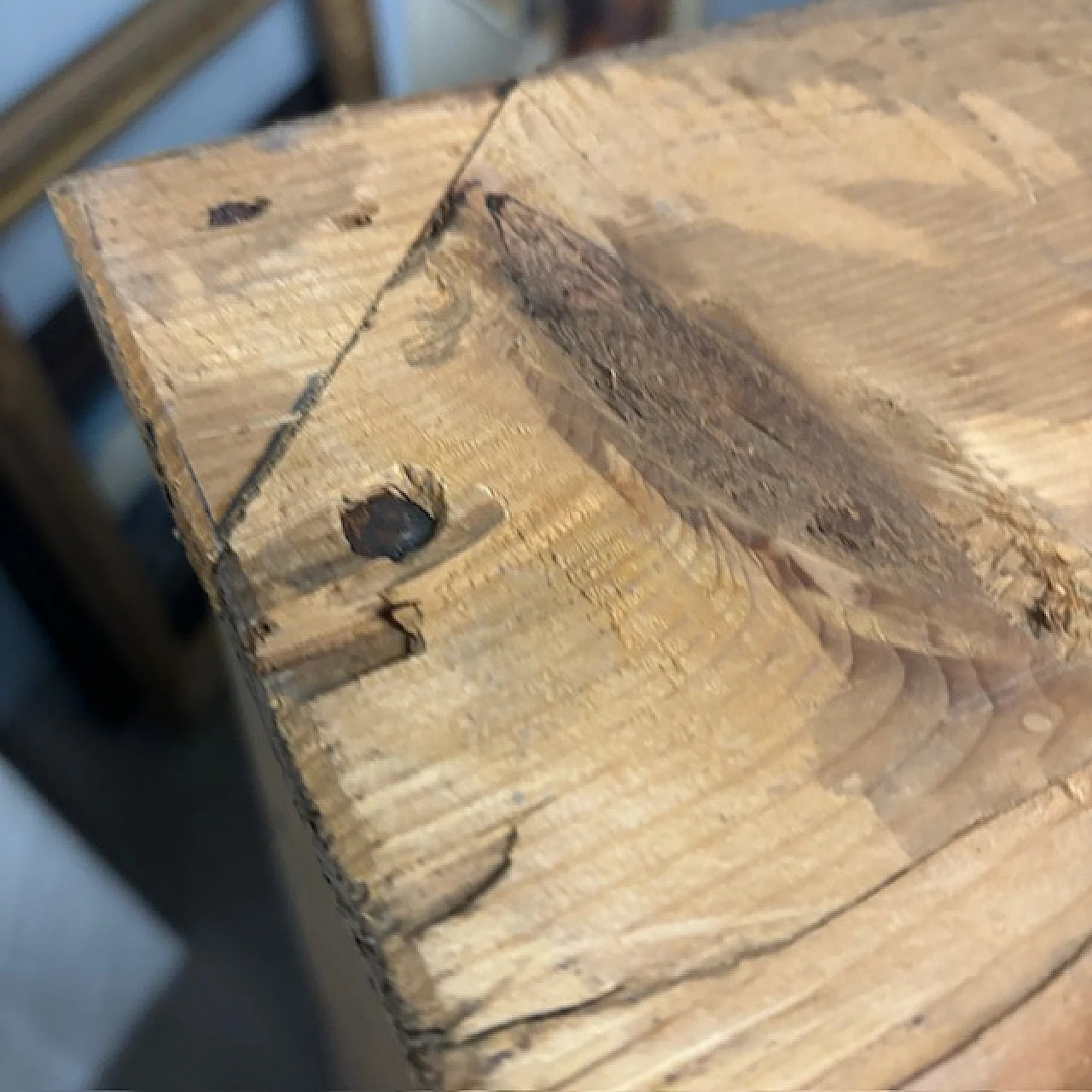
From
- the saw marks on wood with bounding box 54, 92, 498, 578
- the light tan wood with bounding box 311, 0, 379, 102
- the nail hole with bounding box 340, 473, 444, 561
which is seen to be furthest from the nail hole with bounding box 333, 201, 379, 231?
the light tan wood with bounding box 311, 0, 379, 102

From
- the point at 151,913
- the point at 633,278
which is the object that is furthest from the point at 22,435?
the point at 633,278

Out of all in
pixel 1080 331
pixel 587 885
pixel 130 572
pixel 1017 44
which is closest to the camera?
pixel 587 885

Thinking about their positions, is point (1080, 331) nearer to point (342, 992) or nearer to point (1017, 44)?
point (1017, 44)

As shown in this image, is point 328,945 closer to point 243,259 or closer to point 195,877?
point 243,259

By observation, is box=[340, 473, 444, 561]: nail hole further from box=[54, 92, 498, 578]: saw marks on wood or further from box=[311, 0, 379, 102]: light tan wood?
box=[311, 0, 379, 102]: light tan wood

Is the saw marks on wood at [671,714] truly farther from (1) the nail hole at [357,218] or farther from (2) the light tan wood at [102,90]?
(2) the light tan wood at [102,90]

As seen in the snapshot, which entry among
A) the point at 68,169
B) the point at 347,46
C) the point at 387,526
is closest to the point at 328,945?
the point at 387,526

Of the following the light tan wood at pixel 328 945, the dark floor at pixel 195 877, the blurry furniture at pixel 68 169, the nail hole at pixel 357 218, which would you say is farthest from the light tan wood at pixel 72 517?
the nail hole at pixel 357 218
